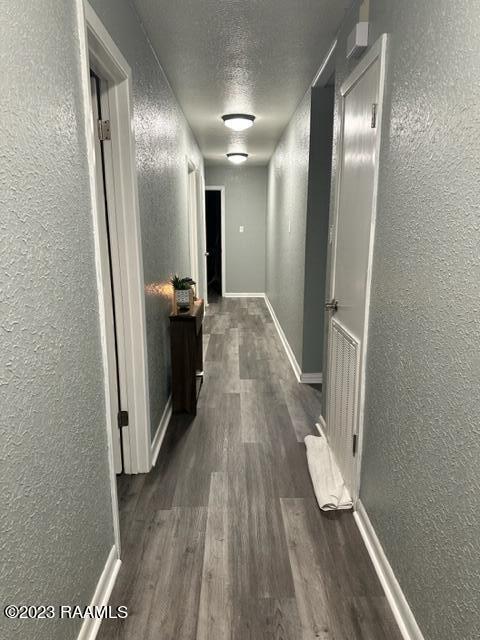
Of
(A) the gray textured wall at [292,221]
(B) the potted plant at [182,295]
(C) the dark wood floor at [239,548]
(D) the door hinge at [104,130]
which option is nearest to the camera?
(C) the dark wood floor at [239,548]

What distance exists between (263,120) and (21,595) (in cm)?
433

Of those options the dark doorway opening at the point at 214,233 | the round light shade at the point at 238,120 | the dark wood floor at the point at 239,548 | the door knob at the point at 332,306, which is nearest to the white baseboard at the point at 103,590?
the dark wood floor at the point at 239,548

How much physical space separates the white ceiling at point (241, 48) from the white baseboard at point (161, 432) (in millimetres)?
2256

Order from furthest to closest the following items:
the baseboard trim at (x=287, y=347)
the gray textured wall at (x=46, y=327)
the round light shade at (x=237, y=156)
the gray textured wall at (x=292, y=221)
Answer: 1. the round light shade at (x=237, y=156)
2. the baseboard trim at (x=287, y=347)
3. the gray textured wall at (x=292, y=221)
4. the gray textured wall at (x=46, y=327)

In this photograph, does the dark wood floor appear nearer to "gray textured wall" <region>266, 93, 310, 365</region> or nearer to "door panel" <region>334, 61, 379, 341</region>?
"door panel" <region>334, 61, 379, 341</region>

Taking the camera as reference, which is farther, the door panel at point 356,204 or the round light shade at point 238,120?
the round light shade at point 238,120

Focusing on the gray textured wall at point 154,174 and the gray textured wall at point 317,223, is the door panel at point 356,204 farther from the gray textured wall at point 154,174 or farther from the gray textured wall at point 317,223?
the gray textured wall at point 317,223

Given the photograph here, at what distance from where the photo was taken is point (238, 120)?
4.09 metres

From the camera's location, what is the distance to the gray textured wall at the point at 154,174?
6.73 ft

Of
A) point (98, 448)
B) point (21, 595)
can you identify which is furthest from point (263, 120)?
point (21, 595)

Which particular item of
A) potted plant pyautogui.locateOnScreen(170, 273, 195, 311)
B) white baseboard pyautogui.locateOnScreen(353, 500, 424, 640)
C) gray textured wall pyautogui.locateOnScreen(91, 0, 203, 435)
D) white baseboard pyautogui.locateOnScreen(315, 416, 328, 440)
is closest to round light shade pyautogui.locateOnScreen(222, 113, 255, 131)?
gray textured wall pyautogui.locateOnScreen(91, 0, 203, 435)

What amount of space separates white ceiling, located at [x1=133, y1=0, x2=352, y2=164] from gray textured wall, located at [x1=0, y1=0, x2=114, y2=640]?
44.2 inches

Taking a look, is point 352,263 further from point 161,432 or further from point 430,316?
point 161,432

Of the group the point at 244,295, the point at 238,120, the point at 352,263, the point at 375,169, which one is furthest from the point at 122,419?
the point at 244,295
